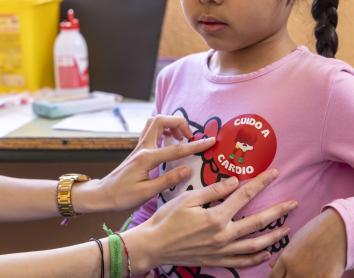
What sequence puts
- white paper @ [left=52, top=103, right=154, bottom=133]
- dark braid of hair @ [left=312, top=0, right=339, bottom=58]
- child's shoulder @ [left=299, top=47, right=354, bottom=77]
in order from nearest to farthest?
1. child's shoulder @ [left=299, top=47, right=354, bottom=77]
2. dark braid of hair @ [left=312, top=0, right=339, bottom=58]
3. white paper @ [left=52, top=103, right=154, bottom=133]

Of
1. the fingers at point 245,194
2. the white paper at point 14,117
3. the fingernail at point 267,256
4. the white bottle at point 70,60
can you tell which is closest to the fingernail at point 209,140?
the fingers at point 245,194

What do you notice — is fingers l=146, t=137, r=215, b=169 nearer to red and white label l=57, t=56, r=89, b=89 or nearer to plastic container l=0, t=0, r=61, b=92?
red and white label l=57, t=56, r=89, b=89

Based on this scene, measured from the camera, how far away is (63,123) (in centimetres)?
131

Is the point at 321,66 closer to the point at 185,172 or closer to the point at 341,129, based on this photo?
the point at 341,129

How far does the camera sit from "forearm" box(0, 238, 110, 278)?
0.84m

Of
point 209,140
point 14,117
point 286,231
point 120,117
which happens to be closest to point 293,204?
point 286,231

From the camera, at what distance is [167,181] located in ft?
2.97

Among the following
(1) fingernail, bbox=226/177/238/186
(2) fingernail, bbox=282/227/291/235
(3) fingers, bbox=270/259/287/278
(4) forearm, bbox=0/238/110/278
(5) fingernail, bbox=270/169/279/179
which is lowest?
(4) forearm, bbox=0/238/110/278

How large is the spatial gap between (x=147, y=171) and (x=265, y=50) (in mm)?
297

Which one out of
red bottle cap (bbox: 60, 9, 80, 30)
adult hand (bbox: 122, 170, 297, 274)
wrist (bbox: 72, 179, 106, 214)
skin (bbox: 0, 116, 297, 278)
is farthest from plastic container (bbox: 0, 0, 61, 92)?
adult hand (bbox: 122, 170, 297, 274)

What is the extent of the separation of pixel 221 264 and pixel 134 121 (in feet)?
1.87

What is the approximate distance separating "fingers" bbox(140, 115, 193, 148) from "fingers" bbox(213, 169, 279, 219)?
0.54 feet

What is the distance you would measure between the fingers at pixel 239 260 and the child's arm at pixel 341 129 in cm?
14

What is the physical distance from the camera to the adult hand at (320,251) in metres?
0.73
